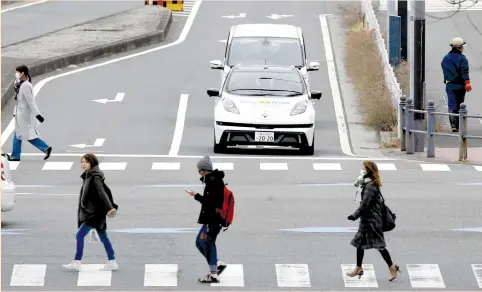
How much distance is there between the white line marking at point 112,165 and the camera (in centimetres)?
2464

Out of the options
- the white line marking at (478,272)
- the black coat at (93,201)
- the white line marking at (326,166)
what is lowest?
the white line marking at (326,166)

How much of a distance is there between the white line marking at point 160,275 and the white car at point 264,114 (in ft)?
32.5

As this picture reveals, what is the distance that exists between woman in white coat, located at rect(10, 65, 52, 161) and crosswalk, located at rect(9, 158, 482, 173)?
0.84ft

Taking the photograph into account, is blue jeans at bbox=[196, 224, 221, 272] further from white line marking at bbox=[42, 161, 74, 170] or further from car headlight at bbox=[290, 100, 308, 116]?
car headlight at bbox=[290, 100, 308, 116]

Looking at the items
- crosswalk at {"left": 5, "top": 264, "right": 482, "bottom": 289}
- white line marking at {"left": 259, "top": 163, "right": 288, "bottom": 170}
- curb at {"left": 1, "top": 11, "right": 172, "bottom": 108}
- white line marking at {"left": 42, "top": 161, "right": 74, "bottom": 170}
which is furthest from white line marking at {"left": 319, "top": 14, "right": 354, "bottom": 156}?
crosswalk at {"left": 5, "top": 264, "right": 482, "bottom": 289}

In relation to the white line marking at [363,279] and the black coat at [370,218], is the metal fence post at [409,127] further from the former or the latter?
the black coat at [370,218]

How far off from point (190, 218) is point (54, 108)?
12828 millimetres

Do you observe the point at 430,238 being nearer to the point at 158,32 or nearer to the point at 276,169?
the point at 276,169

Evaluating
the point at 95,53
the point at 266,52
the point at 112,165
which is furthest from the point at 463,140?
the point at 95,53

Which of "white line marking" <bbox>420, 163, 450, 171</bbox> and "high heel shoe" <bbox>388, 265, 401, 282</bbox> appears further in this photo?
"white line marking" <bbox>420, 163, 450, 171</bbox>

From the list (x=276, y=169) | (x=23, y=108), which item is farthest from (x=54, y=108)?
(x=276, y=169)

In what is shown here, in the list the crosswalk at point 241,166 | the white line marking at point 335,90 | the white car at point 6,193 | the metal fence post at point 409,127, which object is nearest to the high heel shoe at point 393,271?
the white car at point 6,193

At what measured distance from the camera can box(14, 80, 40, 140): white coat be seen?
25109 millimetres

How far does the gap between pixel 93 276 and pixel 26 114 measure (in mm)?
9610
